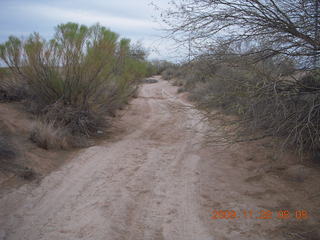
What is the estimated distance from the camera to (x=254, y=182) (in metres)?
6.03


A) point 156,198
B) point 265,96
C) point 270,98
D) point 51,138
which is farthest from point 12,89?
point 270,98

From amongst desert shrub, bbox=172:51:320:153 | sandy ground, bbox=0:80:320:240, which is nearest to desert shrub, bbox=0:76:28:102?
sandy ground, bbox=0:80:320:240

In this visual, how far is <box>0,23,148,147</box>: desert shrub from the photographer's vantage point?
29.7ft

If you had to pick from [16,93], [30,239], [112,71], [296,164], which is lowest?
[30,239]

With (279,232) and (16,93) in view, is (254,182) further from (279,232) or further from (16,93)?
(16,93)

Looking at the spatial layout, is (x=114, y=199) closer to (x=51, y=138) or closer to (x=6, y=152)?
(x=6, y=152)

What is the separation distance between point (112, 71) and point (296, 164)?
21.5ft

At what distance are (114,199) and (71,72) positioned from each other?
5395 millimetres

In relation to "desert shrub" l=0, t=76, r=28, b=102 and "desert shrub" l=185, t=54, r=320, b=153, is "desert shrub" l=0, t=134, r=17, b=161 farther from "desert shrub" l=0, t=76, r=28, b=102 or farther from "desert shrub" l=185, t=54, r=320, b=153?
"desert shrub" l=0, t=76, r=28, b=102

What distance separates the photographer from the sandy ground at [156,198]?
4.14m

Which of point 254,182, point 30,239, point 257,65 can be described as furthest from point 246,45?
point 30,239

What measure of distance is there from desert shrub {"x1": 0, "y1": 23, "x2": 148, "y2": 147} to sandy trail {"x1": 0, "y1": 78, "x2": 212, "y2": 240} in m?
1.87

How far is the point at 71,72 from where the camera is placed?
9.26m

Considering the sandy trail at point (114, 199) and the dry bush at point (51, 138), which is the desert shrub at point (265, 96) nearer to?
the sandy trail at point (114, 199)
